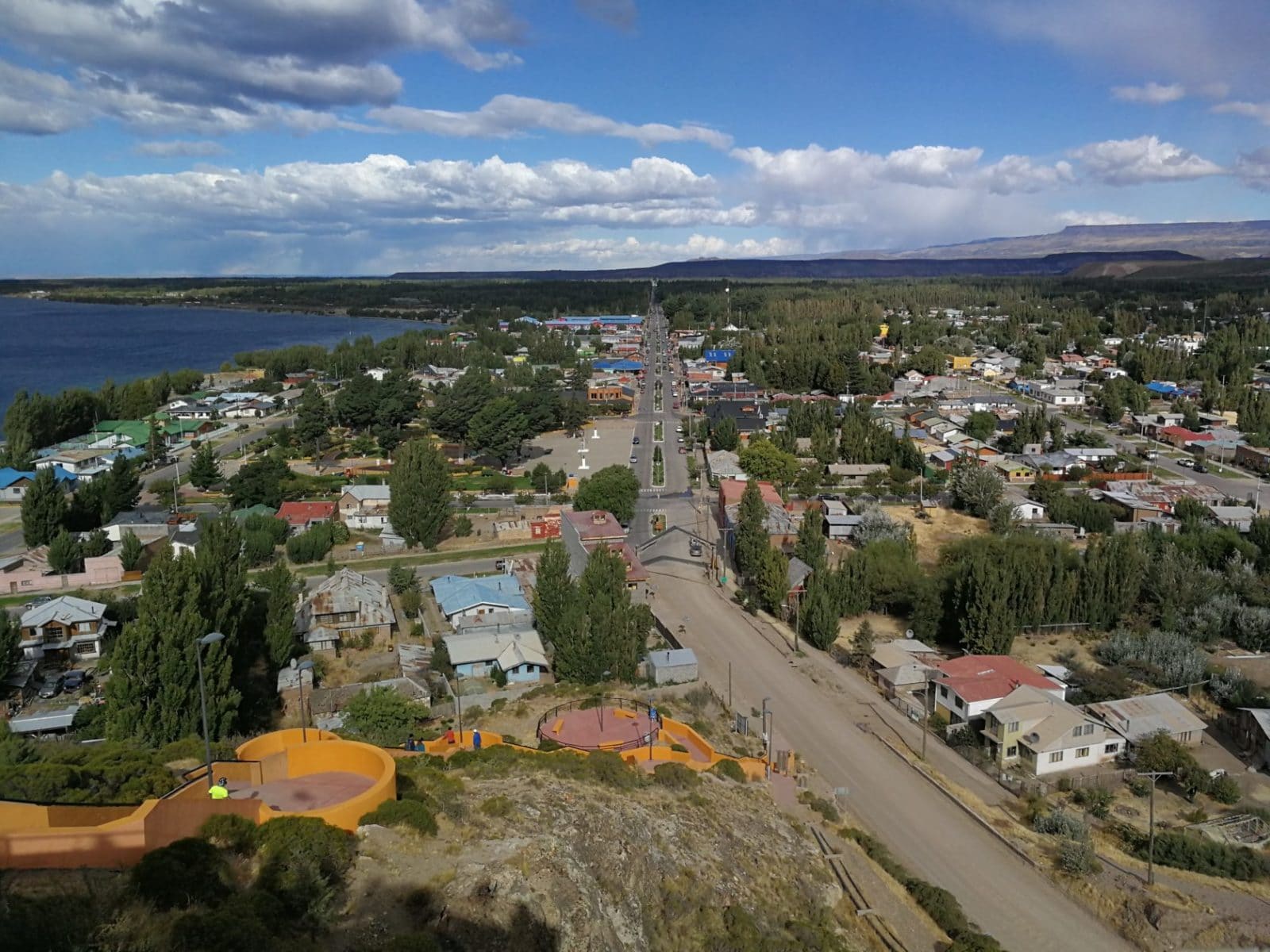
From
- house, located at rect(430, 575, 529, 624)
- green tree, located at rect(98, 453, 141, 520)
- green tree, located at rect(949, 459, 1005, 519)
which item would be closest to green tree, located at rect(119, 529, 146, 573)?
green tree, located at rect(98, 453, 141, 520)

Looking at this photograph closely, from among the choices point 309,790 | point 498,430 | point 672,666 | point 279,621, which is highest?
point 309,790

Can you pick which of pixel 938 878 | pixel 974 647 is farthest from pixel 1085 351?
pixel 938 878

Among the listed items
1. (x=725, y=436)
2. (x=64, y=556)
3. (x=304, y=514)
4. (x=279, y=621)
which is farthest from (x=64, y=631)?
(x=725, y=436)

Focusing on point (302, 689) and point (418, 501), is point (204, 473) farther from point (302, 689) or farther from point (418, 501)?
point (302, 689)

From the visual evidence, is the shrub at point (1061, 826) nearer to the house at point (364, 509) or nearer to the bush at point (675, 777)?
the bush at point (675, 777)

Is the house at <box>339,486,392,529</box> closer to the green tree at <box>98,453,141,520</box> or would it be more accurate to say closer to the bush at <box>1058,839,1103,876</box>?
the green tree at <box>98,453,141,520</box>

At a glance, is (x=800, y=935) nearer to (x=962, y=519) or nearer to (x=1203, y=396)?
(x=962, y=519)
